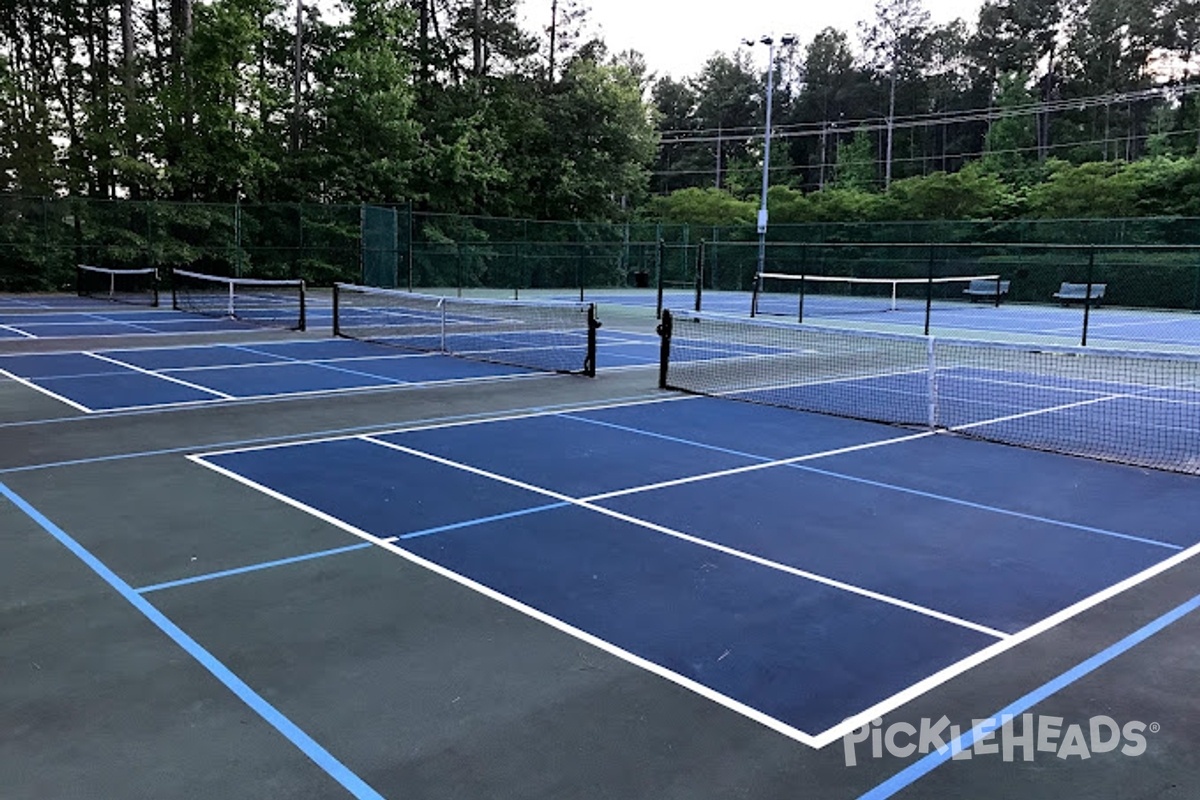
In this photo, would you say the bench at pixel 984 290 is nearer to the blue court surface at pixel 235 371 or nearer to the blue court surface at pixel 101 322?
the blue court surface at pixel 235 371

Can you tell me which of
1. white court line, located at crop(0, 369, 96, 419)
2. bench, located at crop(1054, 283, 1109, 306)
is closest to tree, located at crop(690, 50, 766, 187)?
bench, located at crop(1054, 283, 1109, 306)

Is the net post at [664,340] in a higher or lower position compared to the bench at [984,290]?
lower

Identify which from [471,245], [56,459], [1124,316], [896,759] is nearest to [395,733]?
[896,759]

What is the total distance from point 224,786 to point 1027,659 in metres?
3.31

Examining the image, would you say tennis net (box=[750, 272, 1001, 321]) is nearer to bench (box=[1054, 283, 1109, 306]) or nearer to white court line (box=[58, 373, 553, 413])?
bench (box=[1054, 283, 1109, 306])

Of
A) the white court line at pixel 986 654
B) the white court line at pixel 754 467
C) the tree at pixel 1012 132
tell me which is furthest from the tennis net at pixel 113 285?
the tree at pixel 1012 132

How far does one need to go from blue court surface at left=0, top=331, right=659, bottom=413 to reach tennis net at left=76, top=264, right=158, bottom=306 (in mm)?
13685

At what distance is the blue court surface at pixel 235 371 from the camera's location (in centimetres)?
1177

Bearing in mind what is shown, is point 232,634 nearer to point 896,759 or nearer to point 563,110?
point 896,759

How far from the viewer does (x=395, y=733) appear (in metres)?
3.66

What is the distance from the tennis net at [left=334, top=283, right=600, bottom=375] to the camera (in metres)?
15.6

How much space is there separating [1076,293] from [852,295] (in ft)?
30.7

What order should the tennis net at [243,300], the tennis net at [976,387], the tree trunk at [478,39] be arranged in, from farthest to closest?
the tree trunk at [478,39]
the tennis net at [243,300]
the tennis net at [976,387]

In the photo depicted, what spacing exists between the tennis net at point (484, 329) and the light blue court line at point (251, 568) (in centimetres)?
758
